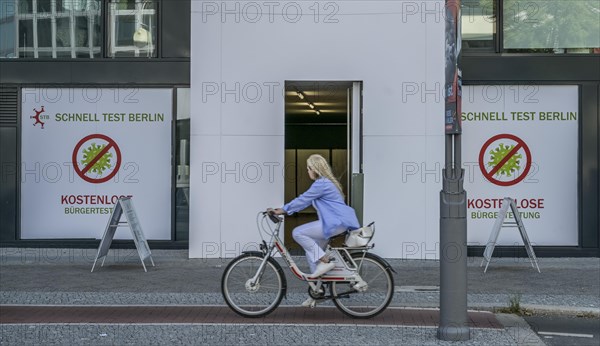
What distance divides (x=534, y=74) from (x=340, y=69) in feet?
11.2

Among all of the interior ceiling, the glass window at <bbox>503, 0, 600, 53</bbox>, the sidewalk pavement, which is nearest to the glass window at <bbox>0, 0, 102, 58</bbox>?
the sidewalk pavement

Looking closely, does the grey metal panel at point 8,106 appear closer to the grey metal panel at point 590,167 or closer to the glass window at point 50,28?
the glass window at point 50,28

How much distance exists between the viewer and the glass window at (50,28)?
49.2 feet

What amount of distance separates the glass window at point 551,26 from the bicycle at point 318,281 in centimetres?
695

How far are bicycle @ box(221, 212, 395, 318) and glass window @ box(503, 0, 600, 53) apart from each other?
6946mm

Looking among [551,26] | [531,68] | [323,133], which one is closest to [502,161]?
[531,68]

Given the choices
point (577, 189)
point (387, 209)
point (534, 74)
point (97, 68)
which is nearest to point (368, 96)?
point (387, 209)

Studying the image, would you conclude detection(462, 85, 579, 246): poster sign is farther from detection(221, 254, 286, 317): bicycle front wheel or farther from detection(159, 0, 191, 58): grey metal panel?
detection(221, 254, 286, 317): bicycle front wheel

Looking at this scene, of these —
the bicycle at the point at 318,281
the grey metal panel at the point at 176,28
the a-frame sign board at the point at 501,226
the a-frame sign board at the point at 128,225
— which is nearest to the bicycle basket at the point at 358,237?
the bicycle at the point at 318,281

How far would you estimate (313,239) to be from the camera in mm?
8922

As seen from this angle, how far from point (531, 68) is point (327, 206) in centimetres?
689

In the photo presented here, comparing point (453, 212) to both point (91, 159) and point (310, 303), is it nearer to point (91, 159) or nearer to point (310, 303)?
point (310, 303)

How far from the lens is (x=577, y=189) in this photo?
14242mm

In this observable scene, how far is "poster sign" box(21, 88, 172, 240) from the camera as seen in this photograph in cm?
1491
